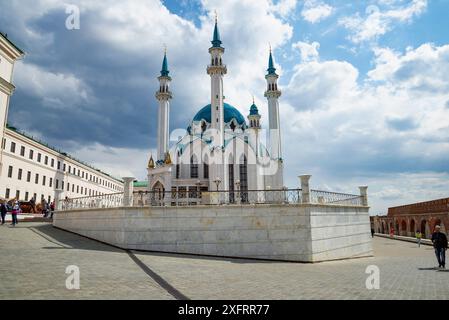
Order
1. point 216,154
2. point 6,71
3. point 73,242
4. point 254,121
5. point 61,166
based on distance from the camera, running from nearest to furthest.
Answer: point 73,242 → point 6,71 → point 216,154 → point 61,166 → point 254,121

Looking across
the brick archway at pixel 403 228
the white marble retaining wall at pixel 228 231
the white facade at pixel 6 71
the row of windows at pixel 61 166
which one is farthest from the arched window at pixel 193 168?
the brick archway at pixel 403 228

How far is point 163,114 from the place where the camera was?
131 ft

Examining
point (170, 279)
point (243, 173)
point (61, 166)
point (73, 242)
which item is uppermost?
point (61, 166)

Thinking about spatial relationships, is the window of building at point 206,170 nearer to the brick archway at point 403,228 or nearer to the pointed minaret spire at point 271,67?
the pointed minaret spire at point 271,67

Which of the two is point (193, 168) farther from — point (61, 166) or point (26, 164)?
point (61, 166)

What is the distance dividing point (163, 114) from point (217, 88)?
843 cm

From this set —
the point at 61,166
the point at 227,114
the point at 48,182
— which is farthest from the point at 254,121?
the point at 48,182

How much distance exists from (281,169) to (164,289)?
34374 mm

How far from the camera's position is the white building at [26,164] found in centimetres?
2648

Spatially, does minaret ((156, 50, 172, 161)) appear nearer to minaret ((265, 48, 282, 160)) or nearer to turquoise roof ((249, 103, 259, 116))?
minaret ((265, 48, 282, 160))

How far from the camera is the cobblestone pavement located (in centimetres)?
654

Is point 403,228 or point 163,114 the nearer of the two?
point 163,114
